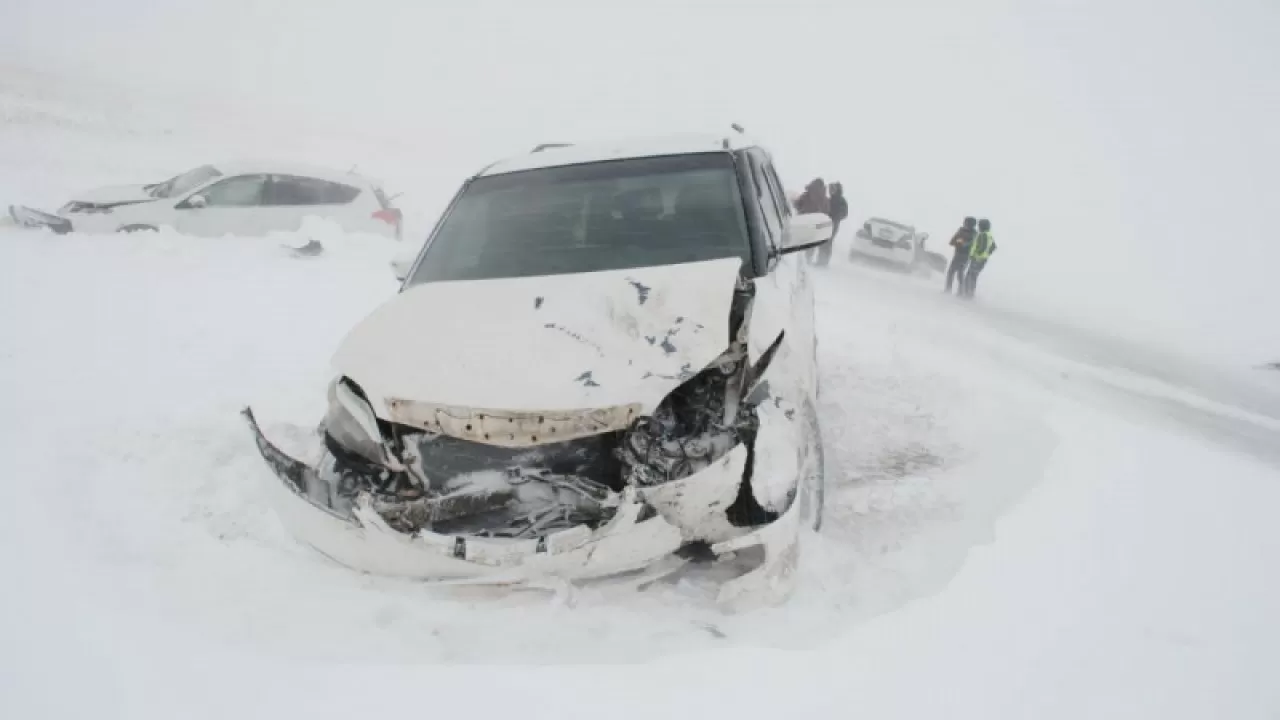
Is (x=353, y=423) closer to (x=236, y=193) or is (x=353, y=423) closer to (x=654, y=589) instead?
(x=654, y=589)

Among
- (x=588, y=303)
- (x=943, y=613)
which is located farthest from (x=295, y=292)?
(x=943, y=613)

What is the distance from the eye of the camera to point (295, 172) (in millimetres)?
10930

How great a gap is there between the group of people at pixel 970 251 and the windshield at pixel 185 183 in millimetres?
12552

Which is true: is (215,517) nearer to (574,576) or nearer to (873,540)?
(574,576)

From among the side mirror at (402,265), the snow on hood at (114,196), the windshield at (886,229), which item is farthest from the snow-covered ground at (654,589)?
the windshield at (886,229)

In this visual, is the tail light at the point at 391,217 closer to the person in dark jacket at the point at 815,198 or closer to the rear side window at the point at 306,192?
the rear side window at the point at 306,192

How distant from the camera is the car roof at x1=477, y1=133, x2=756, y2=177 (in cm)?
433

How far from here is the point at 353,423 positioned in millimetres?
2971

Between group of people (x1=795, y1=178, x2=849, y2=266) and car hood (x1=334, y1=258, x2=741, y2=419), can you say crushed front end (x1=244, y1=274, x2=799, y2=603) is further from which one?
group of people (x1=795, y1=178, x2=849, y2=266)

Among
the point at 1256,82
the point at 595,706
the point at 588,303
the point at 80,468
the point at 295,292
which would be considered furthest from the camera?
the point at 1256,82

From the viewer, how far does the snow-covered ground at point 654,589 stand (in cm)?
232

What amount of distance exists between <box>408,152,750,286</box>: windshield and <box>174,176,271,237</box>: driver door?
7233 millimetres

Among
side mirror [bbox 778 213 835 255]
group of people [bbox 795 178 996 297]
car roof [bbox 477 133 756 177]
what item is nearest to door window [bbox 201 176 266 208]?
car roof [bbox 477 133 756 177]

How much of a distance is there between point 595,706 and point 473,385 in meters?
1.21
